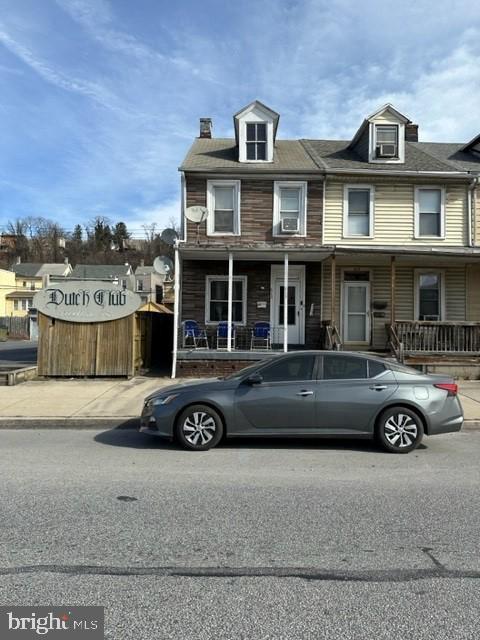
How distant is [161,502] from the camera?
4.65 metres

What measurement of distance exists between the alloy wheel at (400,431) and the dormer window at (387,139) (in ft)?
39.4

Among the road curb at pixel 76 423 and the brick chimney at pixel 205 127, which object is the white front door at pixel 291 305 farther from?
the road curb at pixel 76 423

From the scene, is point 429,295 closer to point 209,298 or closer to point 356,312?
point 356,312

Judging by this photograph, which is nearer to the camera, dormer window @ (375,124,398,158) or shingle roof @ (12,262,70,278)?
dormer window @ (375,124,398,158)

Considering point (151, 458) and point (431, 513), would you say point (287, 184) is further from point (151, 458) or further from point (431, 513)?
point (431, 513)

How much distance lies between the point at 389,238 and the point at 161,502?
43.8ft

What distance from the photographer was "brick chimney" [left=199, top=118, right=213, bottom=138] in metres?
19.8

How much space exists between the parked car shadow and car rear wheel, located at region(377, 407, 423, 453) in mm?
183

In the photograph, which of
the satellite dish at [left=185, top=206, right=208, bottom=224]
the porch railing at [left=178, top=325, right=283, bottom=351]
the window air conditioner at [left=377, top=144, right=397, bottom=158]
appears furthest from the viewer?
the window air conditioner at [left=377, top=144, right=397, bottom=158]

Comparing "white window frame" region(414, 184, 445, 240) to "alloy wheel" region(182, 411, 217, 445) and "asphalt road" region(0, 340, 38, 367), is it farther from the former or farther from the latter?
"asphalt road" region(0, 340, 38, 367)

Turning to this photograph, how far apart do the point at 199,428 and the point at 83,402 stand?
4185mm

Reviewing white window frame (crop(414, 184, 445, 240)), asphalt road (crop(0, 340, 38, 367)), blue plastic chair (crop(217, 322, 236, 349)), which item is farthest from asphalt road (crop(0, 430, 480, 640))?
asphalt road (crop(0, 340, 38, 367))

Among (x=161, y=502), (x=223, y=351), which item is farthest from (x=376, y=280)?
(x=161, y=502)

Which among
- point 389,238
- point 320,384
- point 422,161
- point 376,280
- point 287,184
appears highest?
point 422,161
